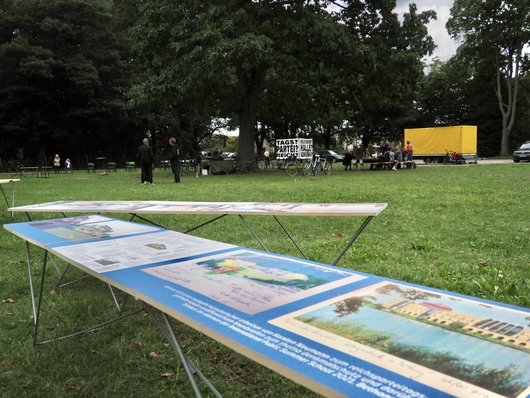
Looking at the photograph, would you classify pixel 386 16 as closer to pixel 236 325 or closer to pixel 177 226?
pixel 177 226

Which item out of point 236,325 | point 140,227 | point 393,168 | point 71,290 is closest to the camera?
point 236,325

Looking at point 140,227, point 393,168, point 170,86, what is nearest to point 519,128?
point 393,168

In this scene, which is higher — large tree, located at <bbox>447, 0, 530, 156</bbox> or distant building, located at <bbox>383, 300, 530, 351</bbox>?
large tree, located at <bbox>447, 0, 530, 156</bbox>

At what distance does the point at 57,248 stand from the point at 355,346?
216 centimetres

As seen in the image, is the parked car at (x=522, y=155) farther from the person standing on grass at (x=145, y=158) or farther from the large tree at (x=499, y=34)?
the person standing on grass at (x=145, y=158)

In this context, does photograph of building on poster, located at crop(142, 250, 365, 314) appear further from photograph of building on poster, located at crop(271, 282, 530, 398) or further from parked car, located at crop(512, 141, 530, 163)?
parked car, located at crop(512, 141, 530, 163)

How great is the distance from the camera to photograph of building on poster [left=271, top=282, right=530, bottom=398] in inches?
47.7

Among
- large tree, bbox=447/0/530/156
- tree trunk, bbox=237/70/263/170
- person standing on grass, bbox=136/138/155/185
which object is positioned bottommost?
person standing on grass, bbox=136/138/155/185

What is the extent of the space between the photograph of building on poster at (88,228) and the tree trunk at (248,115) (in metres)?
21.2

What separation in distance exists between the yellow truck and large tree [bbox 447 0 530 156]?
12.8m

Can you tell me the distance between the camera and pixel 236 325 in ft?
5.16

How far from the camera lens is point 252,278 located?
7.22 ft

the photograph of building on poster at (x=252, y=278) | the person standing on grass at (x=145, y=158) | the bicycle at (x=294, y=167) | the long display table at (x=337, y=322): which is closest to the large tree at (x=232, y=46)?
the bicycle at (x=294, y=167)

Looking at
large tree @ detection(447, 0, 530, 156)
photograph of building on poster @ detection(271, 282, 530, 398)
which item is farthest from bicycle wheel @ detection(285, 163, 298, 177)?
large tree @ detection(447, 0, 530, 156)
